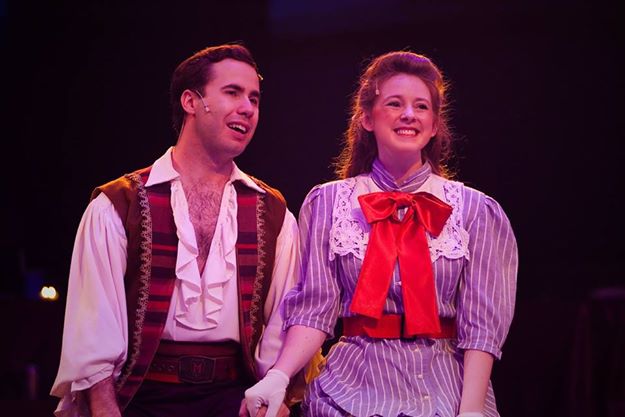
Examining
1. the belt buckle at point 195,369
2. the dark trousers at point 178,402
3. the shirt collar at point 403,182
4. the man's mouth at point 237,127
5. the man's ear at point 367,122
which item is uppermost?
the man's ear at point 367,122

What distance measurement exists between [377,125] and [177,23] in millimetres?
2047

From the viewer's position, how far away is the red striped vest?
8.75ft

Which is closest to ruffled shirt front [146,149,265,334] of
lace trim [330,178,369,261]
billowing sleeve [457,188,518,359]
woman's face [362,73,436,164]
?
lace trim [330,178,369,261]

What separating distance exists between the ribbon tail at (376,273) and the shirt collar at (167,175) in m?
0.51

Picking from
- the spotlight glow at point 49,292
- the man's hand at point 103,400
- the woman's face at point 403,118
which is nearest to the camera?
the man's hand at point 103,400

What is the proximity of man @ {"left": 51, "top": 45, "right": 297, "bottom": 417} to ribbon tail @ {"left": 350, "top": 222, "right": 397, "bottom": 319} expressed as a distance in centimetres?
38

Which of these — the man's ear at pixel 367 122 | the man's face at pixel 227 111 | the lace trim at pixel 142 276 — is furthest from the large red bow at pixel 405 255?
the lace trim at pixel 142 276

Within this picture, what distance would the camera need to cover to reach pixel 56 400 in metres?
4.05

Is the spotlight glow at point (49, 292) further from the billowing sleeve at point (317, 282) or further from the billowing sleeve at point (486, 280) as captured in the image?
the billowing sleeve at point (486, 280)

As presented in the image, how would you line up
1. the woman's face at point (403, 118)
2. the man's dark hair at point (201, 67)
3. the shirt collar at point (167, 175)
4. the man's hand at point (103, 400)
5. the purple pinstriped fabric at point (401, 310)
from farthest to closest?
the man's dark hair at point (201, 67)
the shirt collar at point (167, 175)
the woman's face at point (403, 118)
the man's hand at point (103, 400)
the purple pinstriped fabric at point (401, 310)

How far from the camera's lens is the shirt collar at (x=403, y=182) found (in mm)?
2711

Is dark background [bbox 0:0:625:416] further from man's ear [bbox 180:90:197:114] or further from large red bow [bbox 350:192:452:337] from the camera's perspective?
large red bow [bbox 350:192:452:337]

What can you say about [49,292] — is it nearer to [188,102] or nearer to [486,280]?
[188,102]

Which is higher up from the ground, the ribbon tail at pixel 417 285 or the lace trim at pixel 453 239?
the lace trim at pixel 453 239
